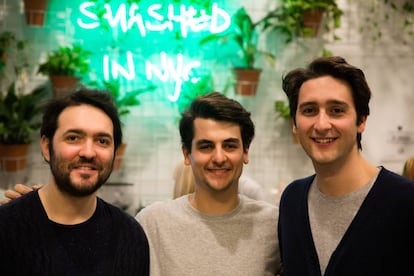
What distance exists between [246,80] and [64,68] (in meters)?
1.62

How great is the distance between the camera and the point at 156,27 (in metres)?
4.40

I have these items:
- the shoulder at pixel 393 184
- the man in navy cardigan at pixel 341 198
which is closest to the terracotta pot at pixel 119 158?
the man in navy cardigan at pixel 341 198

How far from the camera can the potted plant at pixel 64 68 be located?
415 centimetres

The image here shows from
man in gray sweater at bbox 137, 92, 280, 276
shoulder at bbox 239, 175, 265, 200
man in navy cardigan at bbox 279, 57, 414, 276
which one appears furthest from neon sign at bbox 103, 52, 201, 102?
man in navy cardigan at bbox 279, 57, 414, 276

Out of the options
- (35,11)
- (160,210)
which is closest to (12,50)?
(35,11)

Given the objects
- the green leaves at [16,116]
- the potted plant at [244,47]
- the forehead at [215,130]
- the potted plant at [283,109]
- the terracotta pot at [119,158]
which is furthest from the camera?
the potted plant at [283,109]

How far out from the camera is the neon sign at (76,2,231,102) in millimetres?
4324

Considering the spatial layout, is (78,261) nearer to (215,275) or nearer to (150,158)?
(215,275)

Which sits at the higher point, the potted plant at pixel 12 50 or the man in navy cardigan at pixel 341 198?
the potted plant at pixel 12 50

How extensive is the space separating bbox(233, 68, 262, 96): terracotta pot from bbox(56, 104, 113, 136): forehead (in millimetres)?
2551

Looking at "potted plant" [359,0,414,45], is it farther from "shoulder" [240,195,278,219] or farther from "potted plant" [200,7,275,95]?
"shoulder" [240,195,278,219]

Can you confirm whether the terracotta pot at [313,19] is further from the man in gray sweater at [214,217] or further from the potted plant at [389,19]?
the man in gray sweater at [214,217]

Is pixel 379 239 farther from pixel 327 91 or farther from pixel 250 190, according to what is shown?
Answer: pixel 250 190

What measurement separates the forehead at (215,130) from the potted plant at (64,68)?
88.6 inches
